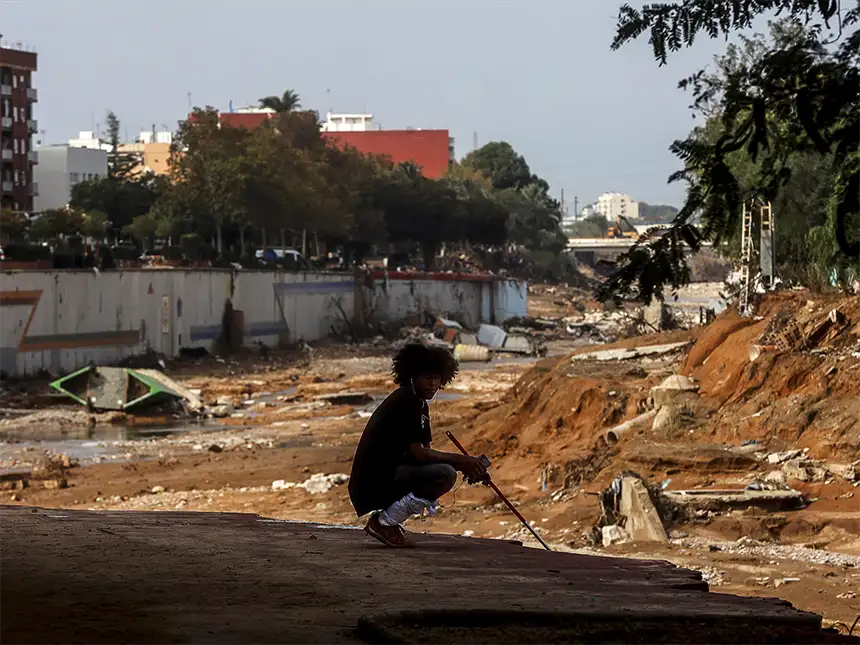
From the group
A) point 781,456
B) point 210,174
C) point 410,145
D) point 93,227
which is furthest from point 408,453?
point 410,145

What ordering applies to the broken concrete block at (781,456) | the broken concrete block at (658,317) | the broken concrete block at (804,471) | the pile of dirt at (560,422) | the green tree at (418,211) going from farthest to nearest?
1. the green tree at (418,211)
2. the broken concrete block at (658,317)
3. the pile of dirt at (560,422)
4. the broken concrete block at (781,456)
5. the broken concrete block at (804,471)

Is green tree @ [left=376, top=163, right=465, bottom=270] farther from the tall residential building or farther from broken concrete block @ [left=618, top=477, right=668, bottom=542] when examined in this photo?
broken concrete block @ [left=618, top=477, right=668, bottom=542]

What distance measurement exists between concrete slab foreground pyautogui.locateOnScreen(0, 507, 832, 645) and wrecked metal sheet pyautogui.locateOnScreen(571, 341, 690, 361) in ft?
74.3

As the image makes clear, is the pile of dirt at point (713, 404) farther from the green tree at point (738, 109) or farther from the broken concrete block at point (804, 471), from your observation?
the green tree at point (738, 109)

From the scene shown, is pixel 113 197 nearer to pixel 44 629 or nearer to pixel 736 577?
pixel 736 577

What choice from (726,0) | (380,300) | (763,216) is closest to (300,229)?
(380,300)

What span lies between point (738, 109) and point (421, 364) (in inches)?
92.3

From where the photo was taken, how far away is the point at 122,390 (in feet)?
131

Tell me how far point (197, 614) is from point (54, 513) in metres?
5.23

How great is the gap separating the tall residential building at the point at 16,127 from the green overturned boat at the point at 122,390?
4693 centimetres

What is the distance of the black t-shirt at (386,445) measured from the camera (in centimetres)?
804

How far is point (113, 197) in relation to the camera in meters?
82.0

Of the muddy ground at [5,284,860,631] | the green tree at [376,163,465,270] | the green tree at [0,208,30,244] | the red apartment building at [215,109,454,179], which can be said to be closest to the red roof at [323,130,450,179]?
the red apartment building at [215,109,454,179]

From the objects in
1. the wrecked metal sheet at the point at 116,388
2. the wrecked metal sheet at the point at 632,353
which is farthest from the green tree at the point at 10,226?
the wrecked metal sheet at the point at 632,353
